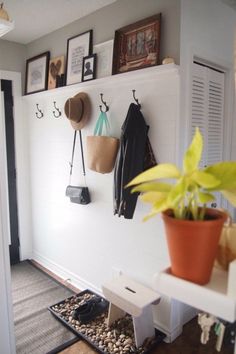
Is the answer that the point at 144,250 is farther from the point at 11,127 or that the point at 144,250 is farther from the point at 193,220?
the point at 11,127

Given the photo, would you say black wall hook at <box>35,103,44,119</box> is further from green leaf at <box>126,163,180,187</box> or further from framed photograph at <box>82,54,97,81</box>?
green leaf at <box>126,163,180,187</box>

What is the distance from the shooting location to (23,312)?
2.52 metres

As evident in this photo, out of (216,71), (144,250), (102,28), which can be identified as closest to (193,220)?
(144,250)

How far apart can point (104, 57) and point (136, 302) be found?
6.33ft

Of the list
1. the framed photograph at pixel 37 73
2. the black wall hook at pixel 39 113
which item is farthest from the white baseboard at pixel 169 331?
the framed photograph at pixel 37 73

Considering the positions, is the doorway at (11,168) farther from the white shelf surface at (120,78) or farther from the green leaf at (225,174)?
the green leaf at (225,174)

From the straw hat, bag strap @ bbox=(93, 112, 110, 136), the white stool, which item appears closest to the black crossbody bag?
the straw hat

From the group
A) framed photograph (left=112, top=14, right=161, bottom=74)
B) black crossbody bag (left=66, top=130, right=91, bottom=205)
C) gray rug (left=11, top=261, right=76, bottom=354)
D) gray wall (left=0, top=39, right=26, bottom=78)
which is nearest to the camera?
framed photograph (left=112, top=14, right=161, bottom=74)

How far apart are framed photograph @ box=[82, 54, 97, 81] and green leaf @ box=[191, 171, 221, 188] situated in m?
2.08

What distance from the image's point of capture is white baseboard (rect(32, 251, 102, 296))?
2834 mm

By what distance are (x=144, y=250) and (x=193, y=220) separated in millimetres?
1628

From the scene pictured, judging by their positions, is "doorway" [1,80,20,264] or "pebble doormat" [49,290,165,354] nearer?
"pebble doormat" [49,290,165,354]

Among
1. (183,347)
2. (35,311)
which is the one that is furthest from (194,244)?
(35,311)

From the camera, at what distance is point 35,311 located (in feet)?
8.29
